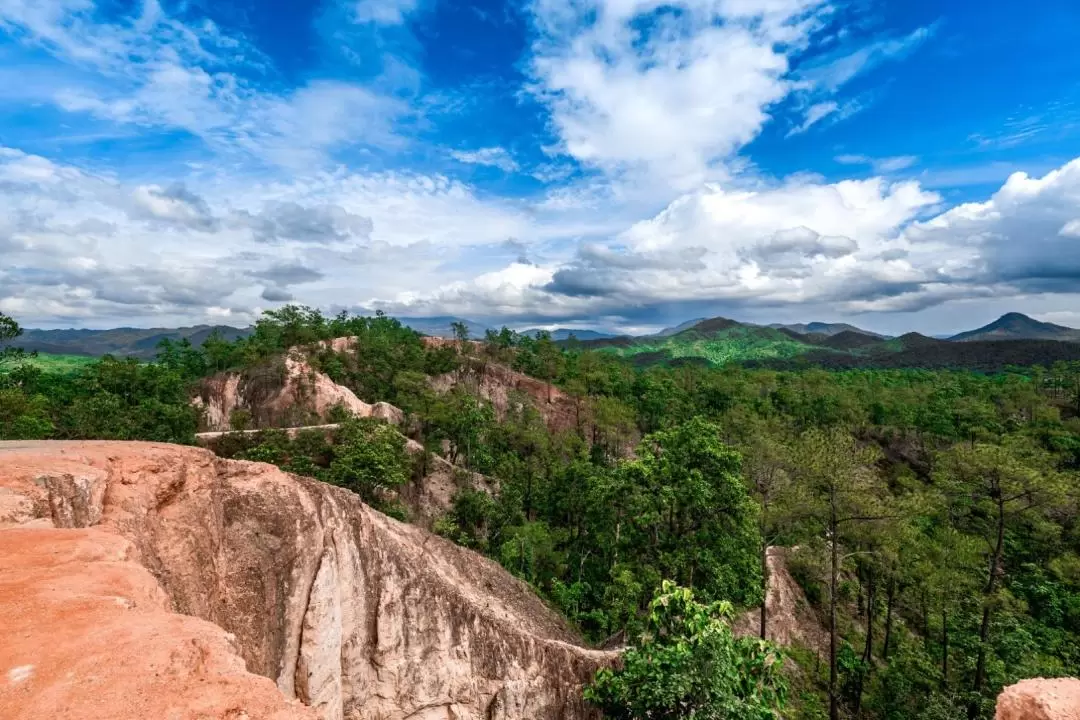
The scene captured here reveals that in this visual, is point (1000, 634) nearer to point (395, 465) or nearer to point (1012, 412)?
point (395, 465)

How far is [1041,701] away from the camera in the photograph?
10.3 metres

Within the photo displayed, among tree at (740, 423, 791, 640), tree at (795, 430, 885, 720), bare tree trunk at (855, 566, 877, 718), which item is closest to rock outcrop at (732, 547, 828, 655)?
bare tree trunk at (855, 566, 877, 718)

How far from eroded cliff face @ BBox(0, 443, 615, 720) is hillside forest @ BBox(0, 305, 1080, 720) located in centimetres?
411

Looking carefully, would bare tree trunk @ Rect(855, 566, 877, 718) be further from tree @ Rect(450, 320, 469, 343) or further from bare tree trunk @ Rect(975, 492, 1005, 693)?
tree @ Rect(450, 320, 469, 343)

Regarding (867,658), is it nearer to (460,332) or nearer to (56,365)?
(460,332)

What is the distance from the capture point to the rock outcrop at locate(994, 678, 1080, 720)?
10.1 metres

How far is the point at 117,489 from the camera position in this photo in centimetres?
1045

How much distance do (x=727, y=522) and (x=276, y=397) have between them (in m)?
40.0

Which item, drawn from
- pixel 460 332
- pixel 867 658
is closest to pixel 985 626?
pixel 867 658

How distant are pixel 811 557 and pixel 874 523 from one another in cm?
345

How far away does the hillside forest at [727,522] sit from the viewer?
55.2 ft

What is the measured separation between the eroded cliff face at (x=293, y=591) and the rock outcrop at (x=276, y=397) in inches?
1148

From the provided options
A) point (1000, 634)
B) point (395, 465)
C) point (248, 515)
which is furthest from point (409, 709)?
point (1000, 634)

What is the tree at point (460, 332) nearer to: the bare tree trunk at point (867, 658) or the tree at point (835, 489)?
the bare tree trunk at point (867, 658)
